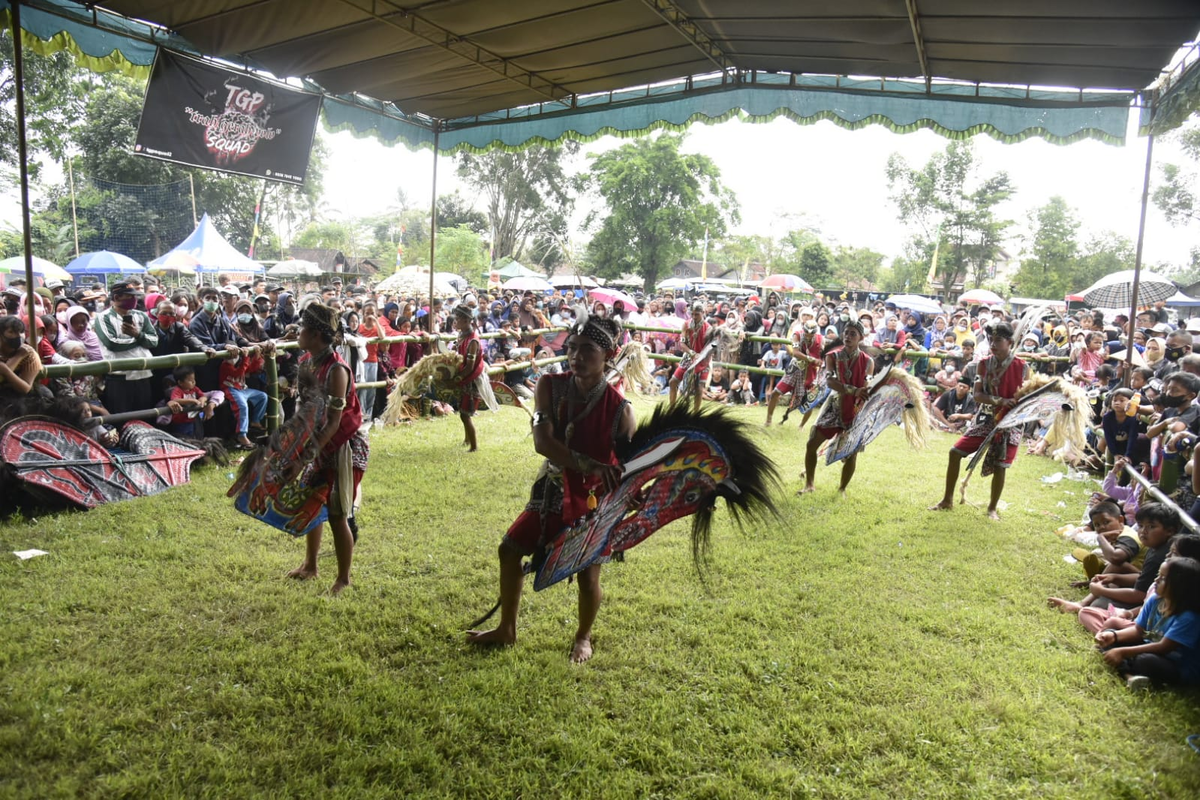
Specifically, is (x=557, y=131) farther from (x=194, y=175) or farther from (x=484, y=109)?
(x=194, y=175)

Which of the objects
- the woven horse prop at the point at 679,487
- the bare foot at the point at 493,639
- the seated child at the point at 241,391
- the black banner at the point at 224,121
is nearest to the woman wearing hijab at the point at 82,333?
the seated child at the point at 241,391

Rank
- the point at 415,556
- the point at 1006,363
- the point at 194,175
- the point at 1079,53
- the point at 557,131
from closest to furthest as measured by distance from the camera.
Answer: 1. the point at 415,556
2. the point at 1079,53
3. the point at 1006,363
4. the point at 557,131
5. the point at 194,175

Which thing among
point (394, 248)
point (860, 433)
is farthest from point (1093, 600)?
point (394, 248)

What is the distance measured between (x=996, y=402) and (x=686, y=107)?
14.7 ft

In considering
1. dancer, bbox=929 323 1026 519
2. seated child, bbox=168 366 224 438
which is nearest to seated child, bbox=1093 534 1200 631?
dancer, bbox=929 323 1026 519

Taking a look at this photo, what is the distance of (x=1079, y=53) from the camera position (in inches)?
224

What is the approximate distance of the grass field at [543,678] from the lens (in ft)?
9.53

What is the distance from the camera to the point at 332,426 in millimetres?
4152

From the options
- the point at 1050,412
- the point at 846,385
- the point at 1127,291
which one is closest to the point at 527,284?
the point at 1127,291

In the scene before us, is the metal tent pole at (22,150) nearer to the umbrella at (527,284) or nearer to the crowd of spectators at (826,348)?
the crowd of spectators at (826,348)

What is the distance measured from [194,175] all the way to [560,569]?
37121 mm

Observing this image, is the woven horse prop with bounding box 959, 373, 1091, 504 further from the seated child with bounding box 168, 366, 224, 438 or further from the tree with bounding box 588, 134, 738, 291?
the tree with bounding box 588, 134, 738, 291

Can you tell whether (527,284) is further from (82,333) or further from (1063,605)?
(1063,605)

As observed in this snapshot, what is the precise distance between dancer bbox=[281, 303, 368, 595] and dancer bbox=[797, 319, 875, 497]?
475 cm
